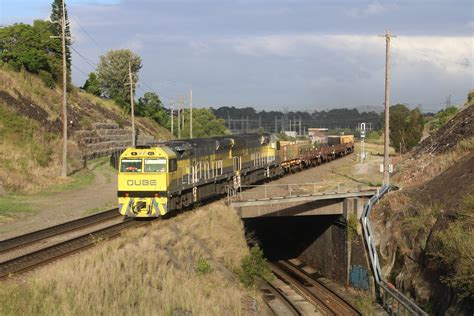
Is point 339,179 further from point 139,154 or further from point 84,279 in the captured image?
point 84,279

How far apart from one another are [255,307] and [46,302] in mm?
9410

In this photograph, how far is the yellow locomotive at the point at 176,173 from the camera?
80.5 feet

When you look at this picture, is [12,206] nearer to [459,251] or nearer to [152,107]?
[459,251]

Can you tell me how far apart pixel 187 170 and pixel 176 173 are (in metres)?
1.79

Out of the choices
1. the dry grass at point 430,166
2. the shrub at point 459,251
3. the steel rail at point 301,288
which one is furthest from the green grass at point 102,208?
the dry grass at point 430,166

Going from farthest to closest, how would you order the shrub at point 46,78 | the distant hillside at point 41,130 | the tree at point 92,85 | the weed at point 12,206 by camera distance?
the tree at point 92,85 < the shrub at point 46,78 < the distant hillside at point 41,130 < the weed at point 12,206

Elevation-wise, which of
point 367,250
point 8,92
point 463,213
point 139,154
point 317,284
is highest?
point 8,92

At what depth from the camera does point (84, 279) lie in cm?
1590

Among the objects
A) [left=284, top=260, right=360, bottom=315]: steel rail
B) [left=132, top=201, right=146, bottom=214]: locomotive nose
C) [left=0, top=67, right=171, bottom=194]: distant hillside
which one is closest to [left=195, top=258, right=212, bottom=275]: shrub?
[left=132, top=201, right=146, bottom=214]: locomotive nose

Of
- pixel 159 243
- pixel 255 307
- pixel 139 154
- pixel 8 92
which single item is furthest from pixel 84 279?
pixel 8 92

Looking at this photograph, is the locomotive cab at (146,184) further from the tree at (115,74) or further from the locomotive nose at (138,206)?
the tree at (115,74)

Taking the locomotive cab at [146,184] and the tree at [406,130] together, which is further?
the tree at [406,130]

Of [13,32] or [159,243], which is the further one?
[13,32]

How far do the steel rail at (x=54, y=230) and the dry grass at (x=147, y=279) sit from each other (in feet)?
10.9
